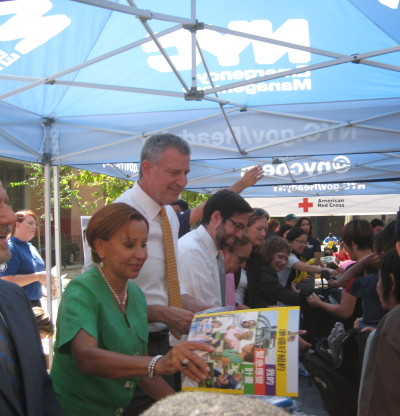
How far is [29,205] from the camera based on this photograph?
29516 millimetres

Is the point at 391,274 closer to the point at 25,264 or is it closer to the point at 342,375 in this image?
the point at 342,375

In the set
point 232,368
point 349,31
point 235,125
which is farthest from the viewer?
point 235,125

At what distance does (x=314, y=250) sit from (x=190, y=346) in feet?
27.6

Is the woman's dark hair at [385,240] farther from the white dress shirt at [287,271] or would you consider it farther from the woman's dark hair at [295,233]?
the woman's dark hair at [295,233]

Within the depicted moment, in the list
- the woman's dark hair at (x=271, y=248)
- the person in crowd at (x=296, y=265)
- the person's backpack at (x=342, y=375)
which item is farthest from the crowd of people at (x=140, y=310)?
the person in crowd at (x=296, y=265)

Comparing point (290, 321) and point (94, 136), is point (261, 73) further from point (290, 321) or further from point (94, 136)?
point (290, 321)

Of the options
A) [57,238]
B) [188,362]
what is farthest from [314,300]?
[188,362]

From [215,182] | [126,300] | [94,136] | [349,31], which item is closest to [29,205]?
[215,182]

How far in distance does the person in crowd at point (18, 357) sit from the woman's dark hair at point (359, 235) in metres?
3.52

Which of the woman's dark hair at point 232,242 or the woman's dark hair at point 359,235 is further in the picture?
the woman's dark hair at point 359,235

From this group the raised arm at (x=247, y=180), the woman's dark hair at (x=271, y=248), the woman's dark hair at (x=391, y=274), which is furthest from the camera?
the woman's dark hair at (x=271, y=248)

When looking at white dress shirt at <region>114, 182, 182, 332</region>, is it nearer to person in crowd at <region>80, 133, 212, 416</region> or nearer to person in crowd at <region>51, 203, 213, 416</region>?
person in crowd at <region>80, 133, 212, 416</region>

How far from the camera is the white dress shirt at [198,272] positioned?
10.1ft

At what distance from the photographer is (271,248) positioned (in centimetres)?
582
